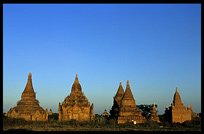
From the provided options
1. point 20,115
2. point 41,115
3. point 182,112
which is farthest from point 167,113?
point 20,115

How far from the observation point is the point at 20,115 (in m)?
40.1

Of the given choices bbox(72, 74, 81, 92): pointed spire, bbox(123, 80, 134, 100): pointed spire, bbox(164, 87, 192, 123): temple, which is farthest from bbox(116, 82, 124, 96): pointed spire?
bbox(164, 87, 192, 123): temple

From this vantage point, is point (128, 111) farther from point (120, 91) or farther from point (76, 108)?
point (76, 108)

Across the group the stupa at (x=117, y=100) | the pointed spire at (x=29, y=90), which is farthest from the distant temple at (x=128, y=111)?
the pointed spire at (x=29, y=90)

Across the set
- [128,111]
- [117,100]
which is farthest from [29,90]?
[128,111]

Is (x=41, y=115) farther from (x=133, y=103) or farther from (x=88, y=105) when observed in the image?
(x=133, y=103)

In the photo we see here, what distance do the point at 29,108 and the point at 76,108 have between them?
7.56 m

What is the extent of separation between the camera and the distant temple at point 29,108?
40119 millimetres

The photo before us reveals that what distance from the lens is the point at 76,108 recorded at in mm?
41250

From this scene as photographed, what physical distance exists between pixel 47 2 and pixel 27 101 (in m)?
29.8

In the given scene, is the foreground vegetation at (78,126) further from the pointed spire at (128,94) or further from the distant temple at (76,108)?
the pointed spire at (128,94)

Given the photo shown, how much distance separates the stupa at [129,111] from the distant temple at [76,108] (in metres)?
5.46

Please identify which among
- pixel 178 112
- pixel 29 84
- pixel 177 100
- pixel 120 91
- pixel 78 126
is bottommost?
pixel 78 126

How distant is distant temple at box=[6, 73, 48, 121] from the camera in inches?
1579
